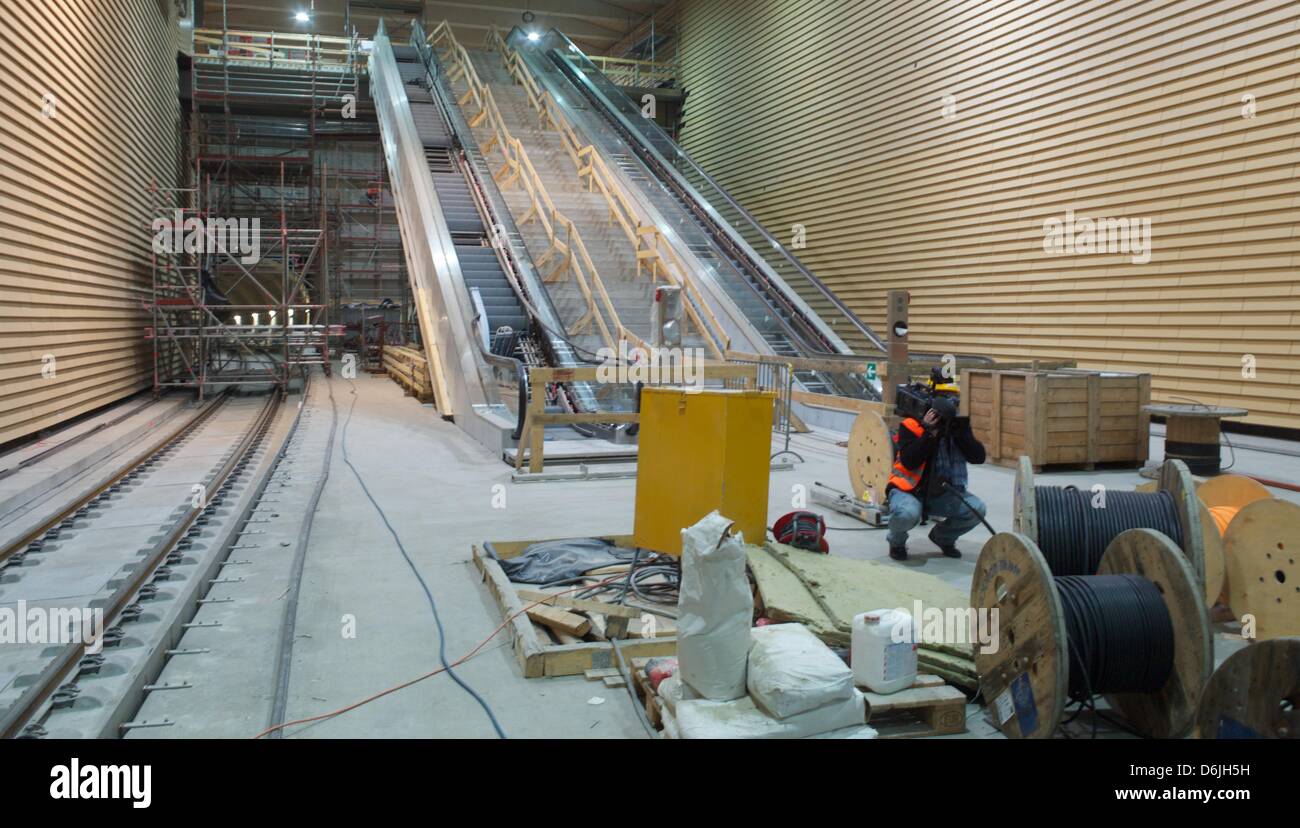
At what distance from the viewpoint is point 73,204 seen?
12109 millimetres

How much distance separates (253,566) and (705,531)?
3685mm

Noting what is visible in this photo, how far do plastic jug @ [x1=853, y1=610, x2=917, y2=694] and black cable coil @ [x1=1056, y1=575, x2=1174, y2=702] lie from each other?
60cm

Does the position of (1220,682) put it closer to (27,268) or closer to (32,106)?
(27,268)

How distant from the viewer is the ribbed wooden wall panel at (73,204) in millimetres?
9797

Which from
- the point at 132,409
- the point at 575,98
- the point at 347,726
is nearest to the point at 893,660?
the point at 347,726

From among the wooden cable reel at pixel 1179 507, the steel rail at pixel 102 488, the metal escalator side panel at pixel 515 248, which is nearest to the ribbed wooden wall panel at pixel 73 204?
the steel rail at pixel 102 488

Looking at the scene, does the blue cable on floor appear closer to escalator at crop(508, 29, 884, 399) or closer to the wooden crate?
the wooden crate

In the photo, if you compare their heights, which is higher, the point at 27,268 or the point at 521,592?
the point at 27,268

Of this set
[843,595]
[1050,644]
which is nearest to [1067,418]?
[843,595]

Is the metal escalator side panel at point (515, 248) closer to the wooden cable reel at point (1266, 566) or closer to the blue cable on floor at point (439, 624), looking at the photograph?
the blue cable on floor at point (439, 624)

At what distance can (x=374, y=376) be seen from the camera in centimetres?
2220

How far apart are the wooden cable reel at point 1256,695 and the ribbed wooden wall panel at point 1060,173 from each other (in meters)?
9.54

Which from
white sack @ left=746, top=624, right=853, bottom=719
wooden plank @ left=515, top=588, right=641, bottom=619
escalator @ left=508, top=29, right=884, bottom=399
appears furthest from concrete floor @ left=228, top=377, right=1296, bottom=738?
escalator @ left=508, top=29, right=884, bottom=399

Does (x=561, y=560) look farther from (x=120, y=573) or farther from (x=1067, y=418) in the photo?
(x=1067, y=418)
